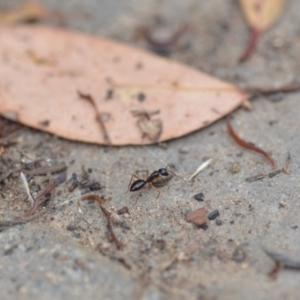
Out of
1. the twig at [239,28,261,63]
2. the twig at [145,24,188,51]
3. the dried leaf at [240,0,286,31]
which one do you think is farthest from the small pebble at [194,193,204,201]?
the dried leaf at [240,0,286,31]

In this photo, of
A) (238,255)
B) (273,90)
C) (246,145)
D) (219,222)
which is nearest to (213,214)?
(219,222)

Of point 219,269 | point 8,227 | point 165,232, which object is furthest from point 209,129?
point 8,227

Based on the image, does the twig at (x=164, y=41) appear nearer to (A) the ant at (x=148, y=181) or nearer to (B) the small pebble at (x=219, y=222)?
(A) the ant at (x=148, y=181)

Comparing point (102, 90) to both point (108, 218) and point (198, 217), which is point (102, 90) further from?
point (198, 217)

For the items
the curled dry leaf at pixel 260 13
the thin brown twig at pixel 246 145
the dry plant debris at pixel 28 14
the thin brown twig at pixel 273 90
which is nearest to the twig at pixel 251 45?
the curled dry leaf at pixel 260 13

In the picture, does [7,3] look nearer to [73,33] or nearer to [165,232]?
[73,33]

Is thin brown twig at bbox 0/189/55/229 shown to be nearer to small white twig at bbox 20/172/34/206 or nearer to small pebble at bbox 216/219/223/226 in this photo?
small white twig at bbox 20/172/34/206
